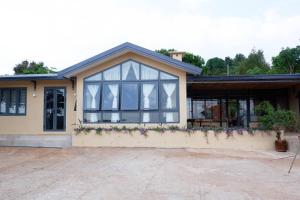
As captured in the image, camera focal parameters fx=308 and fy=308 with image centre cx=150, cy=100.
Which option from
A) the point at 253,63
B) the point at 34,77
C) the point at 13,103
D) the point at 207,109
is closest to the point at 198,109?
the point at 207,109

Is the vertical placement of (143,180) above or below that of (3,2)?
below

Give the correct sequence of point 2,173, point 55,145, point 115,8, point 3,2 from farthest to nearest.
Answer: point 115,8, point 3,2, point 55,145, point 2,173

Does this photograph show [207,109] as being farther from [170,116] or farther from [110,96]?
[110,96]

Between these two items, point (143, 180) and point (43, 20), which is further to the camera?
point (43, 20)

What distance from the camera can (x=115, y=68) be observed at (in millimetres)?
12898

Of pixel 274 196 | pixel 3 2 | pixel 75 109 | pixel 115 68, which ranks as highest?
pixel 3 2

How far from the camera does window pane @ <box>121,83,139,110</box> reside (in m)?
12.7

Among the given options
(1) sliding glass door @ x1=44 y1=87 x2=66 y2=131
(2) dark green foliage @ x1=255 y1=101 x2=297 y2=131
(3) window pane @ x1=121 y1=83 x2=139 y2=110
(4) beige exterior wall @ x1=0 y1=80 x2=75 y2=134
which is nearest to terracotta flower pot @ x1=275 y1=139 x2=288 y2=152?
(2) dark green foliage @ x1=255 y1=101 x2=297 y2=131

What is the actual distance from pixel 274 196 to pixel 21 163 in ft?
22.0

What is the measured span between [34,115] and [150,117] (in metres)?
5.33

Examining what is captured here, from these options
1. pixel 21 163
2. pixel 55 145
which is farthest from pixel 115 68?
pixel 21 163

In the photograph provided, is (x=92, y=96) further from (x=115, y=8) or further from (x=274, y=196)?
(x=274, y=196)

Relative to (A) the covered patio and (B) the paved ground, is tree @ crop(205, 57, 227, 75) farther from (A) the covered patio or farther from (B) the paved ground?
(B) the paved ground

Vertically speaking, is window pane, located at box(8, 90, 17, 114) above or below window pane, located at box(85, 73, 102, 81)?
below
